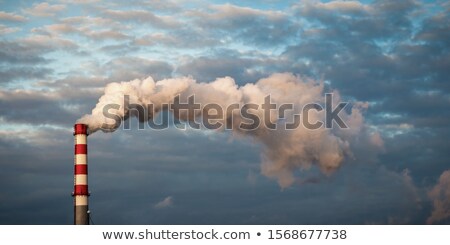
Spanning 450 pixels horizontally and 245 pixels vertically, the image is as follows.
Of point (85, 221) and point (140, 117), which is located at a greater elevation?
point (140, 117)

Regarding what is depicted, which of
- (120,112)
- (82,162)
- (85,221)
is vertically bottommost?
(85,221)
